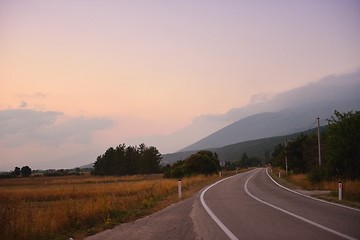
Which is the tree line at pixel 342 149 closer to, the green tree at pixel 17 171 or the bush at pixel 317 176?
the bush at pixel 317 176

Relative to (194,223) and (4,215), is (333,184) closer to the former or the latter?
(194,223)

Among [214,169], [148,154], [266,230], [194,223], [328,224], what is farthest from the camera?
[148,154]

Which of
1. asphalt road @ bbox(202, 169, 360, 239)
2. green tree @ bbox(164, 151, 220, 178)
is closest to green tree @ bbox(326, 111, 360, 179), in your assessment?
asphalt road @ bbox(202, 169, 360, 239)

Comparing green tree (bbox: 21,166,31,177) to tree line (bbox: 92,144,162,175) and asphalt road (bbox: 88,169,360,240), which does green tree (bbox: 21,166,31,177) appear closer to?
tree line (bbox: 92,144,162,175)

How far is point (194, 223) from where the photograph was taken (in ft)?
41.4

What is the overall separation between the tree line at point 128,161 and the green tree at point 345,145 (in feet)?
304

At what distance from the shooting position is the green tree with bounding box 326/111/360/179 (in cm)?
2939

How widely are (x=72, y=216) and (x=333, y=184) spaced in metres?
20.5

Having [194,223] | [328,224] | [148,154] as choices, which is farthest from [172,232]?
[148,154]

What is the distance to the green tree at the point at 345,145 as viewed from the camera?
29391mm

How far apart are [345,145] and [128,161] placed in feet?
337

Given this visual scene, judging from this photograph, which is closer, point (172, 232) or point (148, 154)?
point (172, 232)

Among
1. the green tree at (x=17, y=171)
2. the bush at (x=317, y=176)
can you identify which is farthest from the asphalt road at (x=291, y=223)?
the green tree at (x=17, y=171)

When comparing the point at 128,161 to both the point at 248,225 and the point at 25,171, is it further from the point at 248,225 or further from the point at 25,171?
→ the point at 248,225
